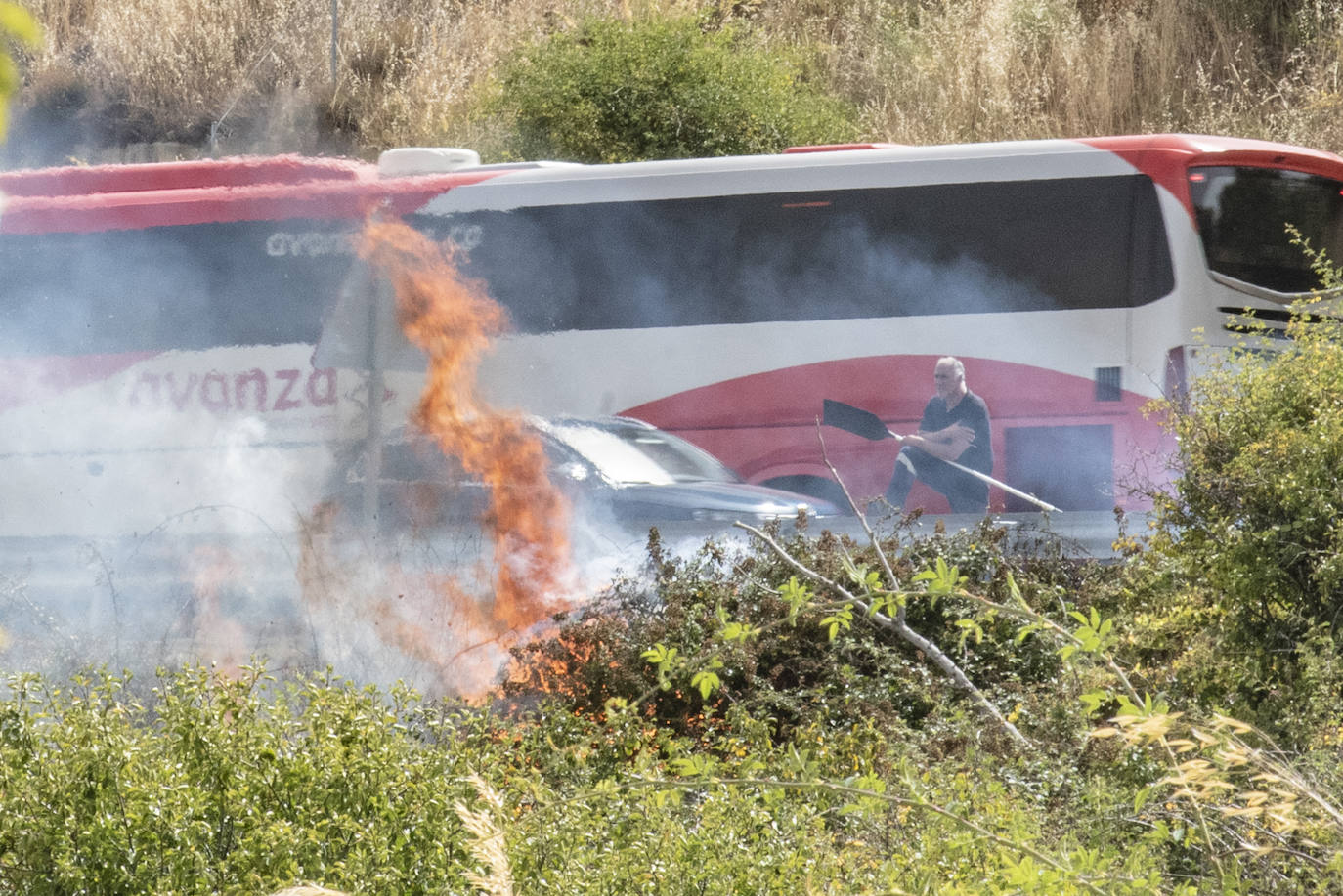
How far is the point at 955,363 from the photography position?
971cm

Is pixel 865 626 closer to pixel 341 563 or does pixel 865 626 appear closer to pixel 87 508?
pixel 341 563

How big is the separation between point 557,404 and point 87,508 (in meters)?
3.56

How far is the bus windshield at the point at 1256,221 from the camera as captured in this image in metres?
9.65

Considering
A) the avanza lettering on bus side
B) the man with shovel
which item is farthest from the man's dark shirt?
the avanza lettering on bus side

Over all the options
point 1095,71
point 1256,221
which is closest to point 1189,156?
point 1256,221

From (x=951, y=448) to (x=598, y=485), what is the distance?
2502 millimetres

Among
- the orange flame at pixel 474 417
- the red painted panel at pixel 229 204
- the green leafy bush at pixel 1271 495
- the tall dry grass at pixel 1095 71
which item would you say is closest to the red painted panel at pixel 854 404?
the orange flame at pixel 474 417

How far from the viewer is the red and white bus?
31.8ft

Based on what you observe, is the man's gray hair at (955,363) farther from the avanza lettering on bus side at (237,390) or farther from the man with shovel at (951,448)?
the avanza lettering on bus side at (237,390)

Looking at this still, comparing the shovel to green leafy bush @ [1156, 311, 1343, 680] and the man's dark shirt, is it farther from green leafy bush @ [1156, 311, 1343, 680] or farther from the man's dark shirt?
green leafy bush @ [1156, 311, 1343, 680]

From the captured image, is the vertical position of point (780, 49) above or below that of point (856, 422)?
above

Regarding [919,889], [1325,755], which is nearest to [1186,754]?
[1325,755]

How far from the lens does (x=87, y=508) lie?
10086 millimetres

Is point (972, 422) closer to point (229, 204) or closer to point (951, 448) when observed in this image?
point (951, 448)
